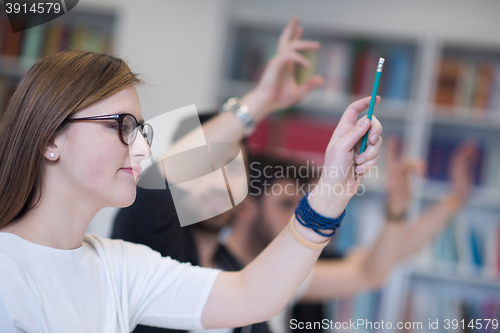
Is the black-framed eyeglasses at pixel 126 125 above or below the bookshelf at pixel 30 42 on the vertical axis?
below

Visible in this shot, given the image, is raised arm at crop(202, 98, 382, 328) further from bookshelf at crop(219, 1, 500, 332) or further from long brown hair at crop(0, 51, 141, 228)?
bookshelf at crop(219, 1, 500, 332)

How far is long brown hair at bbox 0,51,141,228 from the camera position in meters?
0.67

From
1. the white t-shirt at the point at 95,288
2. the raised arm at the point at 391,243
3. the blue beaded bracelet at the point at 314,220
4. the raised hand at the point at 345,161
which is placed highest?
the raised hand at the point at 345,161

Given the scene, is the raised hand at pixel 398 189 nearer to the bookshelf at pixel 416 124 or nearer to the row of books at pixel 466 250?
the bookshelf at pixel 416 124

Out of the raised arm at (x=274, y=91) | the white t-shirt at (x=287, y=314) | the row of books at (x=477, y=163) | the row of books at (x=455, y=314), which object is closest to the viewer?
the raised arm at (x=274, y=91)

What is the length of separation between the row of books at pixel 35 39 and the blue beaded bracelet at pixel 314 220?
1894 millimetres

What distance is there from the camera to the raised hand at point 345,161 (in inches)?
26.2

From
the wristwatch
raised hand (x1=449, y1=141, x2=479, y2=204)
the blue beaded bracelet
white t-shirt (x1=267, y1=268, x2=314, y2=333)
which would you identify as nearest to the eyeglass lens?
the blue beaded bracelet

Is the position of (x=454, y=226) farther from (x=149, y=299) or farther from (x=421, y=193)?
(x=149, y=299)

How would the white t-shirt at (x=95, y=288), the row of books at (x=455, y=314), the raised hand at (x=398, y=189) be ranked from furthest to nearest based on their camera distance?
the row of books at (x=455, y=314), the raised hand at (x=398, y=189), the white t-shirt at (x=95, y=288)

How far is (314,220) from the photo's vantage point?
27.4 inches

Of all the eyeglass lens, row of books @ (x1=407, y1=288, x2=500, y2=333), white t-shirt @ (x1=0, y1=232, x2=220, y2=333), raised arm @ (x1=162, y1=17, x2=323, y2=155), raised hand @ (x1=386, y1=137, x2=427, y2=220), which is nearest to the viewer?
white t-shirt @ (x1=0, y1=232, x2=220, y2=333)

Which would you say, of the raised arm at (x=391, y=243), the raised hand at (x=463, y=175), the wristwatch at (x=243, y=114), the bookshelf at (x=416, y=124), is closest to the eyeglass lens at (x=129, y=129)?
the wristwatch at (x=243, y=114)

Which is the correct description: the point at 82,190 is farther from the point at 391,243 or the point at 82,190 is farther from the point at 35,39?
the point at 35,39
